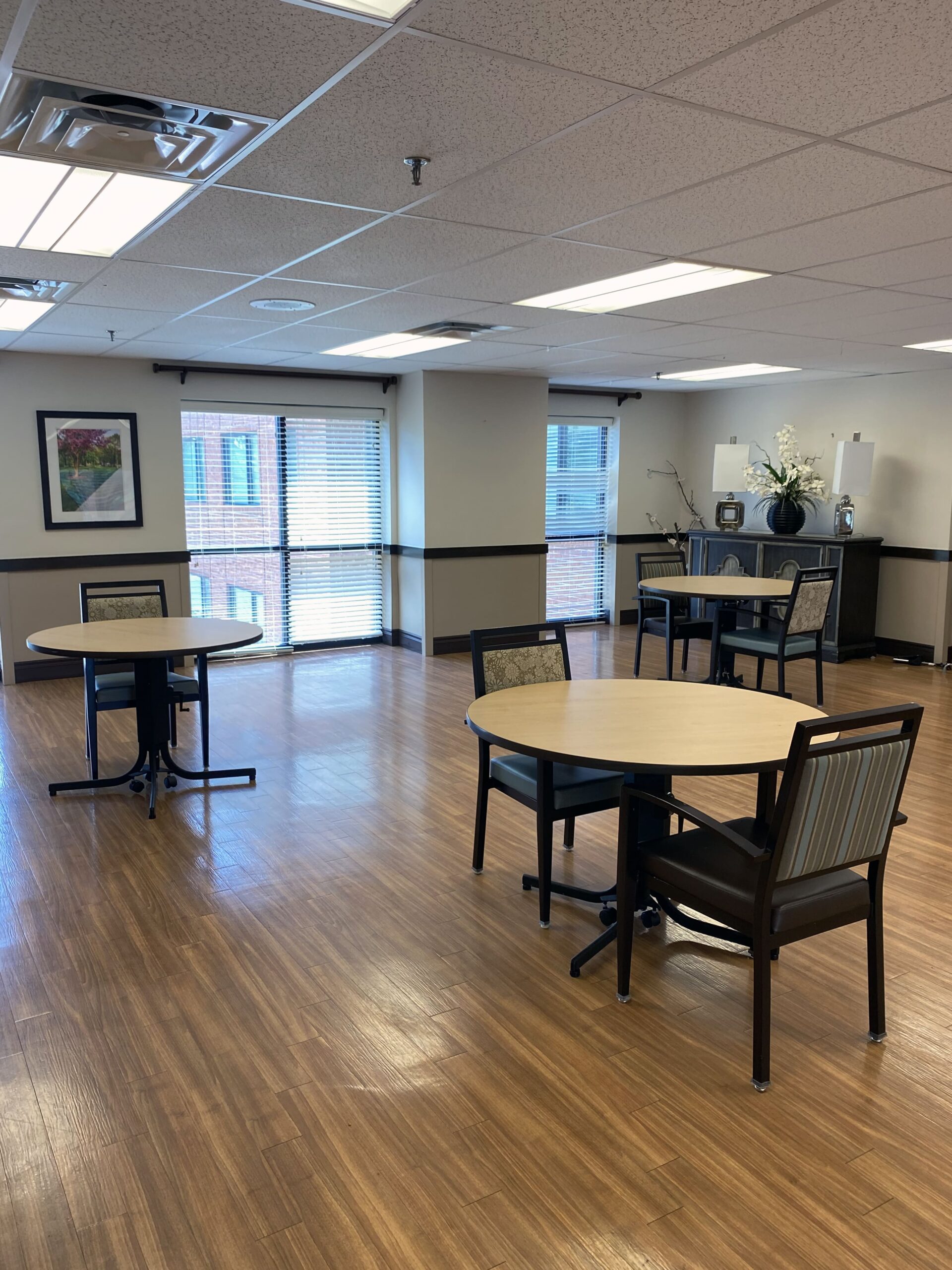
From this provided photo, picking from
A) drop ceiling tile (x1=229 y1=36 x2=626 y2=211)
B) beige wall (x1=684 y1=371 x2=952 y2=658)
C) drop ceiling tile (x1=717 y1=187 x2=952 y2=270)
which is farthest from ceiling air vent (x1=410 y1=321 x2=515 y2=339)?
beige wall (x1=684 y1=371 x2=952 y2=658)

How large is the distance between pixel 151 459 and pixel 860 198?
5705mm

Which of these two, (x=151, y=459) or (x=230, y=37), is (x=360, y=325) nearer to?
(x=151, y=459)

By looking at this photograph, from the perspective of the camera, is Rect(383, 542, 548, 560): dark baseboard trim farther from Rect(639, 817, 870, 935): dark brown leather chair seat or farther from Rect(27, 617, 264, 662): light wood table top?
Rect(639, 817, 870, 935): dark brown leather chair seat

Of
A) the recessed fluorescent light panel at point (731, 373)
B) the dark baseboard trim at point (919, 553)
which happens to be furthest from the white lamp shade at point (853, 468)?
the recessed fluorescent light panel at point (731, 373)

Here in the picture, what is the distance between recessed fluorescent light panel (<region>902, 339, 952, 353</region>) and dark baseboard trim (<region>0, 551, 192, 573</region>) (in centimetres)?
543

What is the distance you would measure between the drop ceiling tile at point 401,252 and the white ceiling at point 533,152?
0.02m

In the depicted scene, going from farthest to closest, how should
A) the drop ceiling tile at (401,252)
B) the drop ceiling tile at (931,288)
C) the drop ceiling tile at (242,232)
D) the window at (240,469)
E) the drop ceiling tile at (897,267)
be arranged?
the window at (240,469)
the drop ceiling tile at (931,288)
the drop ceiling tile at (897,267)
the drop ceiling tile at (401,252)
the drop ceiling tile at (242,232)

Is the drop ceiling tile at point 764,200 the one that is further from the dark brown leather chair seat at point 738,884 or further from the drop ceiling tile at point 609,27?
the dark brown leather chair seat at point 738,884

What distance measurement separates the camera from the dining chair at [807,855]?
2.19 metres

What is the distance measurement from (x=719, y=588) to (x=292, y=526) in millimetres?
3590

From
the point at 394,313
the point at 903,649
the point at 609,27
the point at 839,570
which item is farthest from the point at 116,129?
the point at 903,649

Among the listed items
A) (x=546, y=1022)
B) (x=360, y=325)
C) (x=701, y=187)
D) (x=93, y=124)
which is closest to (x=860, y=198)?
(x=701, y=187)

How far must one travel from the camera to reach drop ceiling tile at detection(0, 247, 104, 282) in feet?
11.8

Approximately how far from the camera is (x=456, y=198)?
2828 mm
